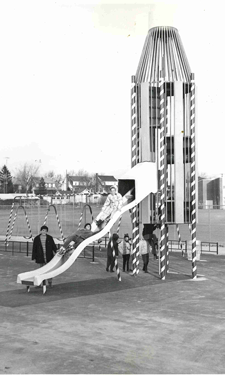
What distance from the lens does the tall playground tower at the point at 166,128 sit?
17672 mm

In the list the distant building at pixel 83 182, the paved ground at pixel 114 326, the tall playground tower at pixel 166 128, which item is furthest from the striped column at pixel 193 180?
the distant building at pixel 83 182

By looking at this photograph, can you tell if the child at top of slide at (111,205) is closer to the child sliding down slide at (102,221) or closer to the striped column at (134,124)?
the child sliding down slide at (102,221)

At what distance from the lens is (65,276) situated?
18562 mm

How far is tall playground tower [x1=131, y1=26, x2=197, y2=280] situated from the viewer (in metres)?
17.7

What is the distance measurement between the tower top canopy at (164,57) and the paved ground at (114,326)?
300 inches

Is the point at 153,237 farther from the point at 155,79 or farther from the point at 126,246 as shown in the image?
the point at 155,79

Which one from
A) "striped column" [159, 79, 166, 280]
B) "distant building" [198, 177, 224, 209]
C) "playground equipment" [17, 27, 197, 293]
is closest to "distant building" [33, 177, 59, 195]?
"distant building" [198, 177, 224, 209]

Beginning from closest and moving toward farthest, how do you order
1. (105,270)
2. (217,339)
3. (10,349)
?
(10,349), (217,339), (105,270)

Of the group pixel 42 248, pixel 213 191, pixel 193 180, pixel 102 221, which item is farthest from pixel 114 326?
pixel 213 191

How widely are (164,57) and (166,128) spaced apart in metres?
2.69

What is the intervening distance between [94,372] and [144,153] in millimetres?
11491

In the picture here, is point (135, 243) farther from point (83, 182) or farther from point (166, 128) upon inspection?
point (83, 182)

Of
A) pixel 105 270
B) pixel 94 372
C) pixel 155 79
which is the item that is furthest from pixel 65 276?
pixel 94 372

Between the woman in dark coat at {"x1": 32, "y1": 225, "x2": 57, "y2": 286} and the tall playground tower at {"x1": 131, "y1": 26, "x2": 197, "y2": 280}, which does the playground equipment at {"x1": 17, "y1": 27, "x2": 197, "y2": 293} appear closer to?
the tall playground tower at {"x1": 131, "y1": 26, "x2": 197, "y2": 280}
